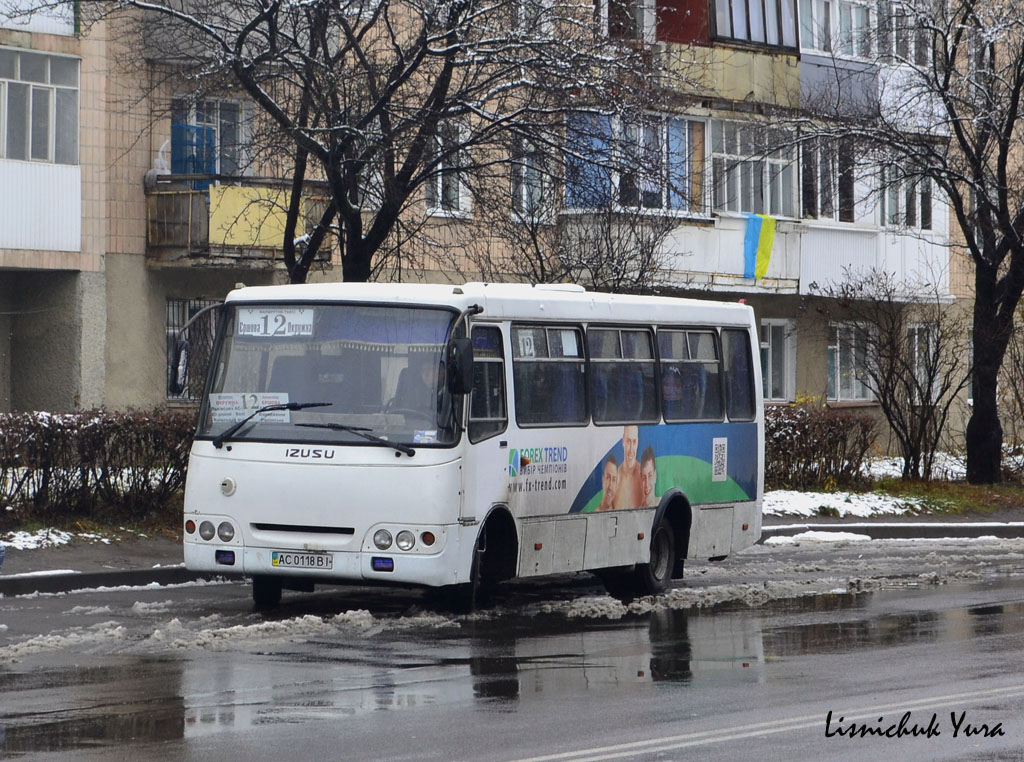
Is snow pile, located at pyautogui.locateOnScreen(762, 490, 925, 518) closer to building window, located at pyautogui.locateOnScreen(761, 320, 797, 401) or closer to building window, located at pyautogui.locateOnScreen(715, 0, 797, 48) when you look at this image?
building window, located at pyautogui.locateOnScreen(715, 0, 797, 48)

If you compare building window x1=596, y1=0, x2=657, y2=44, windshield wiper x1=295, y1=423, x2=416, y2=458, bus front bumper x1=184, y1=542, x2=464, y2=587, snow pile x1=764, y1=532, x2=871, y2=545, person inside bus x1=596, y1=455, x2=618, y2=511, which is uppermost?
building window x1=596, y1=0, x2=657, y2=44

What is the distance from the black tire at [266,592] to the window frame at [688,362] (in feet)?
13.5

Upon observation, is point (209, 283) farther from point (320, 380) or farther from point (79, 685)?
point (79, 685)

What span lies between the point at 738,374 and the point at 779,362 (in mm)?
21702

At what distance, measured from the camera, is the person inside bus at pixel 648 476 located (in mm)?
16531

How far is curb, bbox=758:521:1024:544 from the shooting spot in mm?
24016

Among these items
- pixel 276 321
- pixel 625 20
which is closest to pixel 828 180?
pixel 625 20

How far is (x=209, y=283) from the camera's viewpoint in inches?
1192

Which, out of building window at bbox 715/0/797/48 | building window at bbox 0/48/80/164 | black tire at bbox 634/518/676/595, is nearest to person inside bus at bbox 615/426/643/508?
black tire at bbox 634/518/676/595

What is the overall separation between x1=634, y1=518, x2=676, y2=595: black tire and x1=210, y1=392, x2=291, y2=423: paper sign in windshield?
4020 millimetres

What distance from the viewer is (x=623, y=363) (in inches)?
647

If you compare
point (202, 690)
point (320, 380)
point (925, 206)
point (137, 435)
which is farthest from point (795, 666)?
point (925, 206)

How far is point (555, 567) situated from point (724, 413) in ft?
11.2

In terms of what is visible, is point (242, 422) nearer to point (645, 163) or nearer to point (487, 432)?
point (487, 432)
